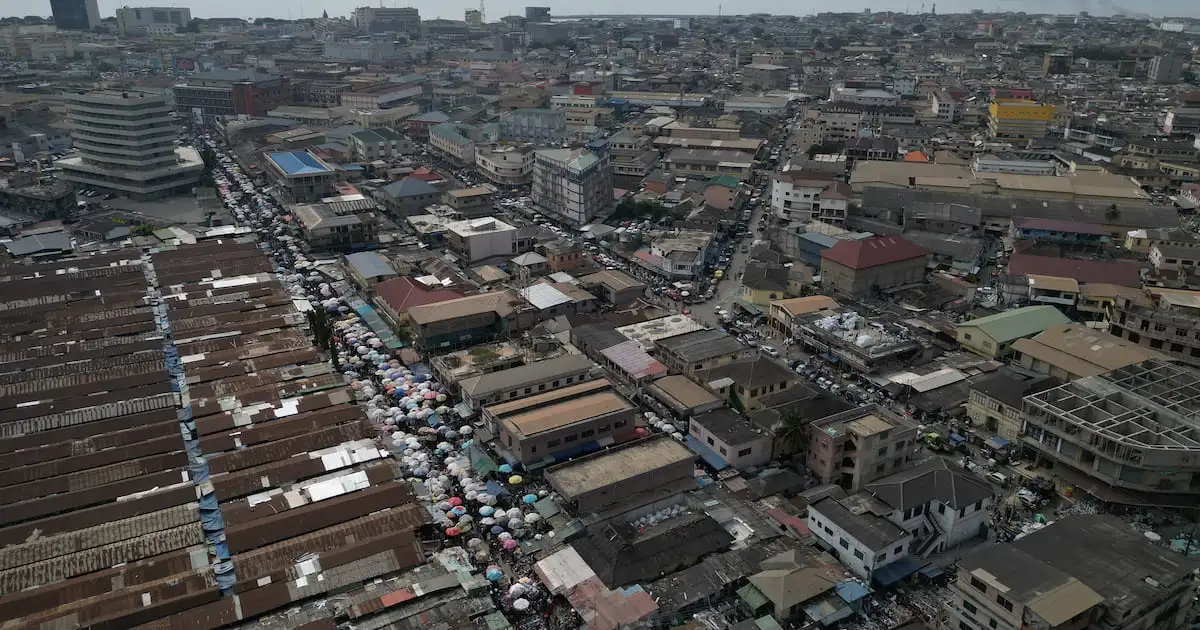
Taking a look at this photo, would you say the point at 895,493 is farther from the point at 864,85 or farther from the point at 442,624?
the point at 864,85

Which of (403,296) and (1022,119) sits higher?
(1022,119)

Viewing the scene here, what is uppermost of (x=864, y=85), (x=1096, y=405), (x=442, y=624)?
(x=864, y=85)

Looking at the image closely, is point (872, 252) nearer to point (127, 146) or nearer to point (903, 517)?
point (903, 517)

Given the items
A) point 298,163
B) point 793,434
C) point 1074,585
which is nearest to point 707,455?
point 793,434

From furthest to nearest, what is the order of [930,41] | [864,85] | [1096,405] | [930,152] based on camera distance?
[930,41], [864,85], [930,152], [1096,405]

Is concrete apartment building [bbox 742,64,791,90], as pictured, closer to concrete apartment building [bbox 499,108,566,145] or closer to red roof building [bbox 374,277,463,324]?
concrete apartment building [bbox 499,108,566,145]

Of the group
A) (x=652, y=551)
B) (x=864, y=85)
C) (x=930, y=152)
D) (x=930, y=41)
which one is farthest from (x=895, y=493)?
(x=930, y=41)
